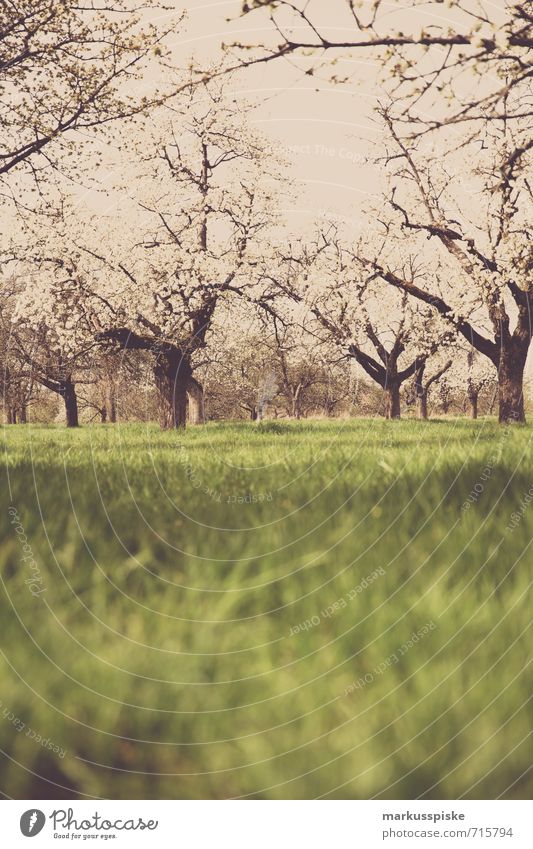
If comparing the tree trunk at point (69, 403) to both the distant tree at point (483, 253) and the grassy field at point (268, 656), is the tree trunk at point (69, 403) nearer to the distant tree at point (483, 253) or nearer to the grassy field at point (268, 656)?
the distant tree at point (483, 253)

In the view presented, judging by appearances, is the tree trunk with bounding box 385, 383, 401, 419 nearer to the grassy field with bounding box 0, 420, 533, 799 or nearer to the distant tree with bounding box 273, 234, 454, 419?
the distant tree with bounding box 273, 234, 454, 419

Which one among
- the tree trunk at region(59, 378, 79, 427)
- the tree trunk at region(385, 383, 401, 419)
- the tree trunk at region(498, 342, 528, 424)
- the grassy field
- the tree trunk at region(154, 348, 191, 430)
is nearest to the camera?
the grassy field

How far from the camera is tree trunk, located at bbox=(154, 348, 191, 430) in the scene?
75.8 ft

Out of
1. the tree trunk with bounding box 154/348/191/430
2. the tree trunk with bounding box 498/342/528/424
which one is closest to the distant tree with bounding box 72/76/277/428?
the tree trunk with bounding box 154/348/191/430

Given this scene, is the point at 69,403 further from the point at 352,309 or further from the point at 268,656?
the point at 268,656

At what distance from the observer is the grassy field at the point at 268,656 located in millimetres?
1709

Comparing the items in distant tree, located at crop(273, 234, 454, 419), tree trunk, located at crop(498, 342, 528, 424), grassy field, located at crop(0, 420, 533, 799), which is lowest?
grassy field, located at crop(0, 420, 533, 799)

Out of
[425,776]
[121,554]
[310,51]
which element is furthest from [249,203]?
[425,776]

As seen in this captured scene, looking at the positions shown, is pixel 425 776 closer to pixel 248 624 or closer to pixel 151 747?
pixel 151 747

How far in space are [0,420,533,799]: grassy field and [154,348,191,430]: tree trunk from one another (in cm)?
1894

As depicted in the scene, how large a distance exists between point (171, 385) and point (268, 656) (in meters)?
22.5

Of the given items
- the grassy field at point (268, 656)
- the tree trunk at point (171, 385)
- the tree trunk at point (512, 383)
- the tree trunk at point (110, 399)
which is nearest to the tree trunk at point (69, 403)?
the tree trunk at point (110, 399)

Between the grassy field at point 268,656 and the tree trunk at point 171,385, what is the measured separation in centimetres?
1894

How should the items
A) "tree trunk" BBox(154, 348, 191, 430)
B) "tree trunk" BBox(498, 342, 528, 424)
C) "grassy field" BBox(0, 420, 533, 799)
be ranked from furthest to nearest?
"tree trunk" BBox(154, 348, 191, 430), "tree trunk" BBox(498, 342, 528, 424), "grassy field" BBox(0, 420, 533, 799)
